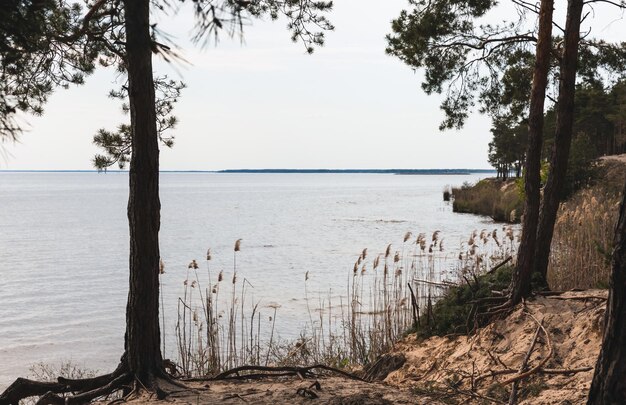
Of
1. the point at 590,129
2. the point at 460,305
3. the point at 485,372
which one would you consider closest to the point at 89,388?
the point at 485,372

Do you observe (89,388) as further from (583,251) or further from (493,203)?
(493,203)

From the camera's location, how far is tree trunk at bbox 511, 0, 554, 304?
9.16m

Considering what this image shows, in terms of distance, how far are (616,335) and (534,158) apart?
560 cm

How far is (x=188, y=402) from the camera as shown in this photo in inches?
244

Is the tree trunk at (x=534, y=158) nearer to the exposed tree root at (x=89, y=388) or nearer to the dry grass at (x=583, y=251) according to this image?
the dry grass at (x=583, y=251)

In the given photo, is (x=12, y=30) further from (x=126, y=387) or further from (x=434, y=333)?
(x=434, y=333)

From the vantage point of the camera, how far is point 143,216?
6523mm

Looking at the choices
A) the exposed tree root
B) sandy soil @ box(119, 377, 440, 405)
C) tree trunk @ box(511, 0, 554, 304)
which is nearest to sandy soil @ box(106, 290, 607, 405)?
sandy soil @ box(119, 377, 440, 405)

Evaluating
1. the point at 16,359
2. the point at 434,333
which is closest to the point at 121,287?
the point at 16,359

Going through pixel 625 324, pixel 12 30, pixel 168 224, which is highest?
pixel 12 30

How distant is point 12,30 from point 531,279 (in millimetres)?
7423

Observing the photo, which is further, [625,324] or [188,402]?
[188,402]

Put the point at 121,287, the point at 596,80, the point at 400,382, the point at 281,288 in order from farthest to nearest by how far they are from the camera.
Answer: the point at 121,287
the point at 281,288
the point at 596,80
the point at 400,382

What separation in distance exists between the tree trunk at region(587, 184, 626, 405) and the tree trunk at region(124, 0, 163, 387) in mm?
4210
